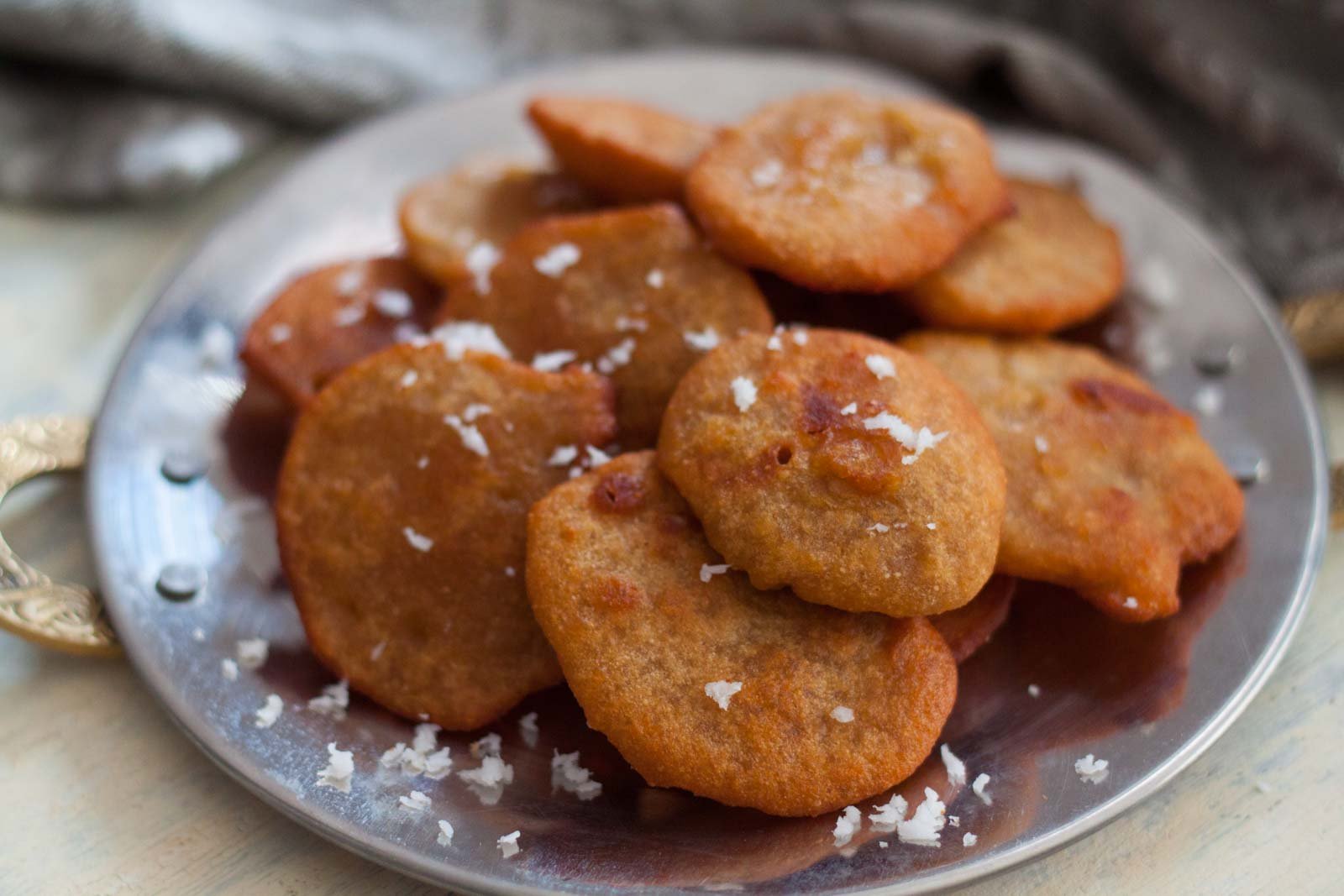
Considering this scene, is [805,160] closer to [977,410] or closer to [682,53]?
[977,410]

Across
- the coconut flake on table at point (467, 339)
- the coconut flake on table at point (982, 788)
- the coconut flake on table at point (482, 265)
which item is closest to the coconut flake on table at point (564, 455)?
the coconut flake on table at point (467, 339)

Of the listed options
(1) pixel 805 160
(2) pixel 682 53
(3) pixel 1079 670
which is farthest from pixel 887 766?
(2) pixel 682 53

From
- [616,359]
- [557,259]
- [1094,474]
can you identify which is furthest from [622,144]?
[1094,474]

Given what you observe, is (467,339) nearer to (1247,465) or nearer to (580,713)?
(580,713)

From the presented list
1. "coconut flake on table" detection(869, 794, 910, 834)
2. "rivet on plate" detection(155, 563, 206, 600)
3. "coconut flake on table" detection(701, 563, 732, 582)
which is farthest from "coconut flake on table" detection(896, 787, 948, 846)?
"rivet on plate" detection(155, 563, 206, 600)

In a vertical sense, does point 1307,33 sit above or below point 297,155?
above
